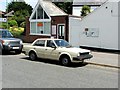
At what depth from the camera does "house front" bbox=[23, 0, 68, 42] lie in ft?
77.9

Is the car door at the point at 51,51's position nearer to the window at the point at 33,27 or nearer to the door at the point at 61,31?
the door at the point at 61,31

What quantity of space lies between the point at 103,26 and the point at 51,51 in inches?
308

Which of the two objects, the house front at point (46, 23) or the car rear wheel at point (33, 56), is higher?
the house front at point (46, 23)

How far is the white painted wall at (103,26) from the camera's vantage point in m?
18.9

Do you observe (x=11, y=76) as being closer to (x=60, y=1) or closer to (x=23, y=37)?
(x=23, y=37)

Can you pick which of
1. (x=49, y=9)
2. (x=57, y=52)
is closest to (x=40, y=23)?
(x=49, y=9)

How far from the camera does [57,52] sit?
508 inches

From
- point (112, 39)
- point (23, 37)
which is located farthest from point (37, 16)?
point (112, 39)

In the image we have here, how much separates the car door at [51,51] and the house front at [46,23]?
9.78 m

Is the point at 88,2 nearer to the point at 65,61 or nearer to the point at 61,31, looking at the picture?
the point at 61,31

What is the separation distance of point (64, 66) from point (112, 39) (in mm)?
7818

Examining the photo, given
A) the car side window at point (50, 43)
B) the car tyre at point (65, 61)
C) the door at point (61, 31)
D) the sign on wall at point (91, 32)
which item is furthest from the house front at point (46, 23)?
the car tyre at point (65, 61)

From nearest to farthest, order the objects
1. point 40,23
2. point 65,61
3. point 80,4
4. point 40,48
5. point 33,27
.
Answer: point 65,61, point 40,48, point 40,23, point 33,27, point 80,4

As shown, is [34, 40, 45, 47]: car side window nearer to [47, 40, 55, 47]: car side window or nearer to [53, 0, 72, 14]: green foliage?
[47, 40, 55, 47]: car side window
